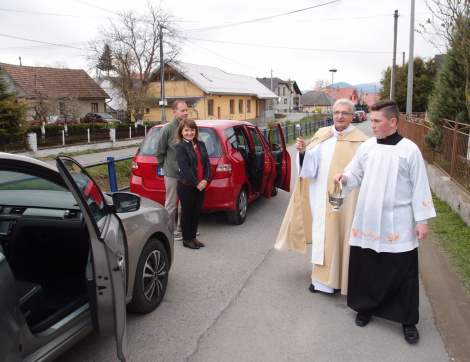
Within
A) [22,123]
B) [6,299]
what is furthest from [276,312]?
[22,123]

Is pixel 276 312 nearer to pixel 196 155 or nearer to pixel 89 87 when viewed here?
pixel 196 155

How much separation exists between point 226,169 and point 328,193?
7.74 feet

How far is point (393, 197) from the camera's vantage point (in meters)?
3.32

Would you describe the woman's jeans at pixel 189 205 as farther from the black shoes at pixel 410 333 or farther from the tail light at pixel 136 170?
the black shoes at pixel 410 333

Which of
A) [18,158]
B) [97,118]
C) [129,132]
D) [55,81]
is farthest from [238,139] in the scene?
[55,81]

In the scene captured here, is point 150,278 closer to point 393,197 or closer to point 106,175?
point 393,197

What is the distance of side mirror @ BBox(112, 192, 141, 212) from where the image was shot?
3.17 metres

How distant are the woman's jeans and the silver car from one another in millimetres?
1107

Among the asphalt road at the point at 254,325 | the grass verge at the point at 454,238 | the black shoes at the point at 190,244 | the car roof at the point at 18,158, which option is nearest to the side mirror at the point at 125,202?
the car roof at the point at 18,158

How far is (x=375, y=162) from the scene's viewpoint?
337cm

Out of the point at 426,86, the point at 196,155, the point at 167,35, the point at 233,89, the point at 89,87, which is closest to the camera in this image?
the point at 196,155

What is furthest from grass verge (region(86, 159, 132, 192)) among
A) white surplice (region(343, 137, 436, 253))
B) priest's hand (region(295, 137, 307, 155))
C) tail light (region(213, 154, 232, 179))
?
white surplice (region(343, 137, 436, 253))

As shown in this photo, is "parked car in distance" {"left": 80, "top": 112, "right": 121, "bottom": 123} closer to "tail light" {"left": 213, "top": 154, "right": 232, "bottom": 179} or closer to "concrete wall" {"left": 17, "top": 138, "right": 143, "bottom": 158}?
"concrete wall" {"left": 17, "top": 138, "right": 143, "bottom": 158}

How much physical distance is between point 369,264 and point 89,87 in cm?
4433
